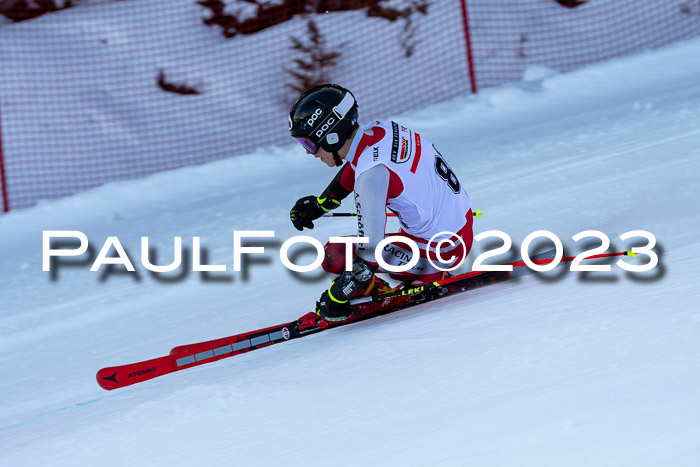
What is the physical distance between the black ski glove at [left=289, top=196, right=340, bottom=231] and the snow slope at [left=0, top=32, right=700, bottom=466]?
62 cm

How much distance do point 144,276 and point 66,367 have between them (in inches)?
54.2

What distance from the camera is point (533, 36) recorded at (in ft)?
39.5

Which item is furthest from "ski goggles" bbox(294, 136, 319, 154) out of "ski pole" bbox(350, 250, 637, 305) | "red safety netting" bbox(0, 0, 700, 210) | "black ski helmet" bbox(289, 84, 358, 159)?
"red safety netting" bbox(0, 0, 700, 210)

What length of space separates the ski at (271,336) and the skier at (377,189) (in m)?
0.13

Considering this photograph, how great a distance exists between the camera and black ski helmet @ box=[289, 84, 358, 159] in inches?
145

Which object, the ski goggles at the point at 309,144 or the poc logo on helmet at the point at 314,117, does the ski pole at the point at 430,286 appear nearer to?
the ski goggles at the point at 309,144

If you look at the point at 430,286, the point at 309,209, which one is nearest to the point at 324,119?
the point at 309,209

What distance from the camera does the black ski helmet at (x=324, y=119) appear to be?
3.69 meters

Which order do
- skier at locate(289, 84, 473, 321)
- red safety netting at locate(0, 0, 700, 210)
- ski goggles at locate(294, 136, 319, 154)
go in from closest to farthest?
skier at locate(289, 84, 473, 321)
ski goggles at locate(294, 136, 319, 154)
red safety netting at locate(0, 0, 700, 210)

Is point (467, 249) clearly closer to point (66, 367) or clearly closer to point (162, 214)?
point (66, 367)

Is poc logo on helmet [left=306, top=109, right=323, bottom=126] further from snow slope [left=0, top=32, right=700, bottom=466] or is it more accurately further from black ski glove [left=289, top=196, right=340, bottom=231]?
snow slope [left=0, top=32, right=700, bottom=466]

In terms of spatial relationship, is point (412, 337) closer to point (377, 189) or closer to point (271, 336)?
point (377, 189)

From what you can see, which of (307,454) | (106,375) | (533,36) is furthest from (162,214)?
(533,36)

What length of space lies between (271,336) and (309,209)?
27.0 inches
